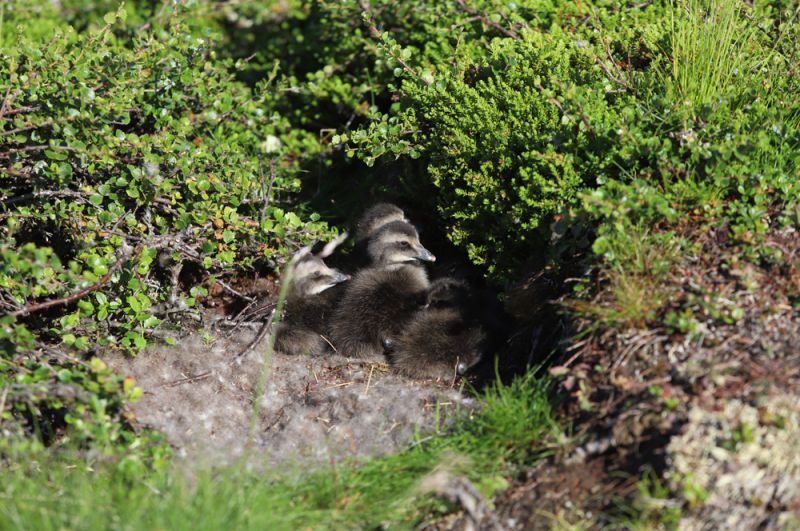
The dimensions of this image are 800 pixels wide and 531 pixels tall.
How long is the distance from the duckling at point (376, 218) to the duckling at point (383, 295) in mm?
151

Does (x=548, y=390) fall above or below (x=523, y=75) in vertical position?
below

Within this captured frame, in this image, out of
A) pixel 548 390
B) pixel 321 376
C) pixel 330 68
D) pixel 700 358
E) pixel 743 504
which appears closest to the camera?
pixel 743 504

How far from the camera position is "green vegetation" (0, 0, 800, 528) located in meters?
4.00

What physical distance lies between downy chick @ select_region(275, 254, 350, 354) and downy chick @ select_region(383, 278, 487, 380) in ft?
1.66

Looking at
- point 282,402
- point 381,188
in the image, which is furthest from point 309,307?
point 381,188

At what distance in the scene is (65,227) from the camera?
5.27 meters

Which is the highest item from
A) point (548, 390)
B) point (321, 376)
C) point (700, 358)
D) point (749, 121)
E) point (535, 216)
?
point (749, 121)

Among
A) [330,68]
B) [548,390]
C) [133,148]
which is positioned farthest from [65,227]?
[548,390]

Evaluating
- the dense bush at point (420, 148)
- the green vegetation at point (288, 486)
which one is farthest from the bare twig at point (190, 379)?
the green vegetation at point (288, 486)

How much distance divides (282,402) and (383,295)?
37.9 inches

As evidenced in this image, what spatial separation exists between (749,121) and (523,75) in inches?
57.5

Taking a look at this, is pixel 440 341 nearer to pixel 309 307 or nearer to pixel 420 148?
pixel 309 307

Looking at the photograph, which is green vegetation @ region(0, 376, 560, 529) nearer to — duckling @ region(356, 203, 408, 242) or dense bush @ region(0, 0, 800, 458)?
dense bush @ region(0, 0, 800, 458)

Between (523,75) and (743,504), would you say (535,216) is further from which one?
(743,504)
